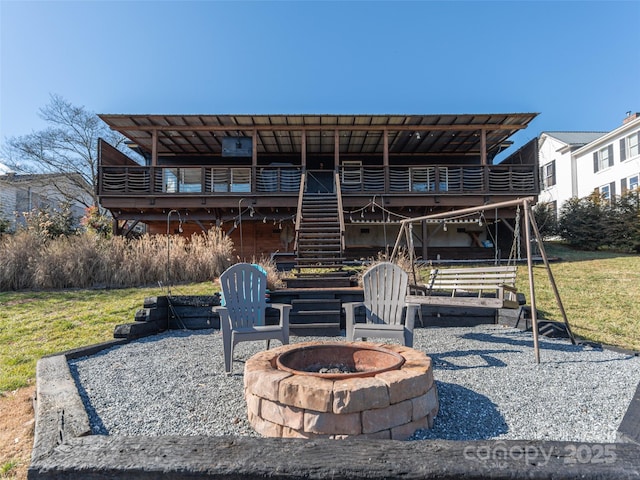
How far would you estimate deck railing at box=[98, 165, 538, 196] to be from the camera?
12359 millimetres

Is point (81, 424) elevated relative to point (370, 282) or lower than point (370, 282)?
lower

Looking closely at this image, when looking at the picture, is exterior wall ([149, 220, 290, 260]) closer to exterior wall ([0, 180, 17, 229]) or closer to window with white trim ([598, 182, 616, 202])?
exterior wall ([0, 180, 17, 229])

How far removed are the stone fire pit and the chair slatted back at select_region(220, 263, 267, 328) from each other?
1.57m

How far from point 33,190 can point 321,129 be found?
18887 millimetres

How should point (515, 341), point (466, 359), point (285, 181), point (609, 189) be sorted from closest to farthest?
point (466, 359)
point (515, 341)
point (285, 181)
point (609, 189)

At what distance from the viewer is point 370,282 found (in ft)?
13.8

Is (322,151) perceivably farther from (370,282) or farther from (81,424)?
(81,424)

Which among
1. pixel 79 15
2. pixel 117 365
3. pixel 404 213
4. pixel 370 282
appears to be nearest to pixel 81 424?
pixel 117 365

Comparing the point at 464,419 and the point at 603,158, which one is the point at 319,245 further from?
the point at 603,158

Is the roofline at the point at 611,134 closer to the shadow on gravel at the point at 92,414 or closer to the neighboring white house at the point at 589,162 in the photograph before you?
the neighboring white house at the point at 589,162

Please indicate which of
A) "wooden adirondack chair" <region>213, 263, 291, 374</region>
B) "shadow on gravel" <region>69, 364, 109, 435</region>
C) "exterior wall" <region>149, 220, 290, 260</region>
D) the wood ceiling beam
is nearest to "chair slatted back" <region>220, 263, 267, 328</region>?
"wooden adirondack chair" <region>213, 263, 291, 374</region>

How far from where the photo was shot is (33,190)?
21.6 metres

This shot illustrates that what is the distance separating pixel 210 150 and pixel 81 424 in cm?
1441

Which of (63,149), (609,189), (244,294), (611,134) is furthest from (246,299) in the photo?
(63,149)
